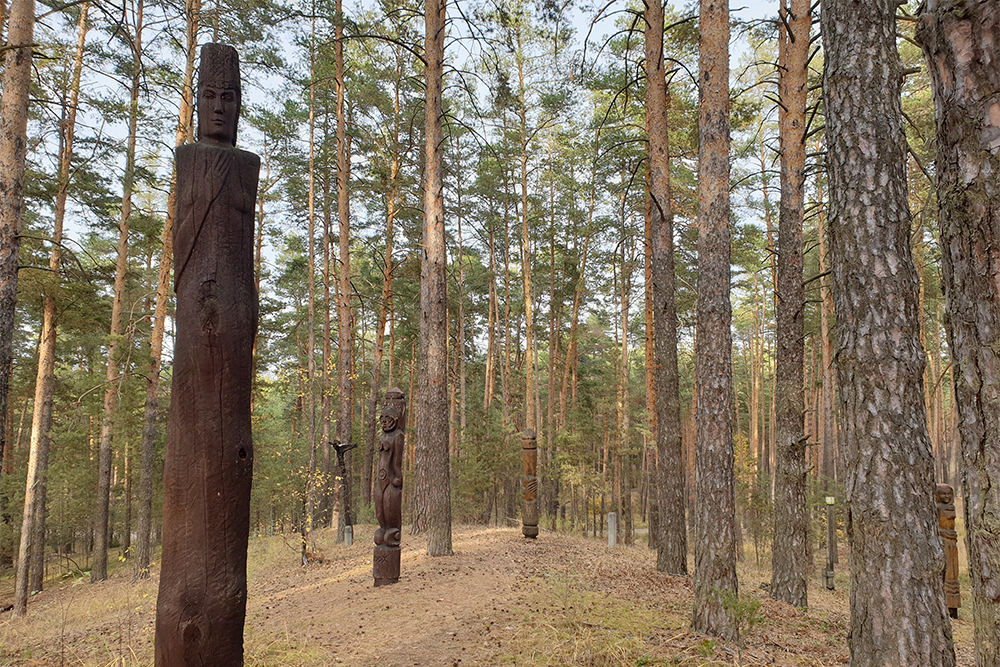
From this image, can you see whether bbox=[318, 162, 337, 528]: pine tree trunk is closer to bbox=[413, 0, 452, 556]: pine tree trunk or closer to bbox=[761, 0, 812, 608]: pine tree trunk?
bbox=[413, 0, 452, 556]: pine tree trunk

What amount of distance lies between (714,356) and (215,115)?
16.9 ft

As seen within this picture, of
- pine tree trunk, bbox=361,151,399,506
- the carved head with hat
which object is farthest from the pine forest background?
the carved head with hat

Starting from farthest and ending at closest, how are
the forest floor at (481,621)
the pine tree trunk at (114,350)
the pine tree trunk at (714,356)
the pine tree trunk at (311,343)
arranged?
the pine tree trunk at (114,350)
the pine tree trunk at (311,343)
the pine tree trunk at (714,356)
the forest floor at (481,621)

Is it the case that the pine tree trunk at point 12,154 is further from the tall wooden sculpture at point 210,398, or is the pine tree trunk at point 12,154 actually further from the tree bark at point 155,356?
the tree bark at point 155,356

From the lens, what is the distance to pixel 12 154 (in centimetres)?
624

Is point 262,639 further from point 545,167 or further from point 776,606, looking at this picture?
point 545,167

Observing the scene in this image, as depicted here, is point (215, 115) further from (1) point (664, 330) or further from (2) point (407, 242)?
(2) point (407, 242)

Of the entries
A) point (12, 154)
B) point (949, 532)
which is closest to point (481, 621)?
point (949, 532)

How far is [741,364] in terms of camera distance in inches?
1634

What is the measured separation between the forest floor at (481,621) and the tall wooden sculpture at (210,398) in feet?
9.12

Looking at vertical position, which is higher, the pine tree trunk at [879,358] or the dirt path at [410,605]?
the pine tree trunk at [879,358]

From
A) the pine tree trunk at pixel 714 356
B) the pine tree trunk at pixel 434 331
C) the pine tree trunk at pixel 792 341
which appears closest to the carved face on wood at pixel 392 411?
the pine tree trunk at pixel 434 331

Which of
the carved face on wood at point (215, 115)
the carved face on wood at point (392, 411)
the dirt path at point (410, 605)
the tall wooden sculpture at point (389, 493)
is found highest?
the carved face on wood at point (215, 115)

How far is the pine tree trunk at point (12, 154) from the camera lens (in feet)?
19.6
